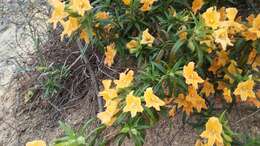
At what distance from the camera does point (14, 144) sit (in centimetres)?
334

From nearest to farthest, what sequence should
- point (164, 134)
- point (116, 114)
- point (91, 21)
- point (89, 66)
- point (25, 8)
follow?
point (116, 114)
point (91, 21)
point (164, 134)
point (89, 66)
point (25, 8)

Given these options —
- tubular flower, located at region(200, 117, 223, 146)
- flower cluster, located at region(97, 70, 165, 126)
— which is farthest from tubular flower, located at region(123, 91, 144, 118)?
tubular flower, located at region(200, 117, 223, 146)

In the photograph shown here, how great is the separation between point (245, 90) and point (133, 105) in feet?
1.89

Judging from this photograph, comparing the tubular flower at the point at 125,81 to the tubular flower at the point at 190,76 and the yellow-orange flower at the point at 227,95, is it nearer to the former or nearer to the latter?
the tubular flower at the point at 190,76

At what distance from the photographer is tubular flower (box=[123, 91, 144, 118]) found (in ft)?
7.11

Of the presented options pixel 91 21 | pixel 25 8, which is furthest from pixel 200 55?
pixel 25 8

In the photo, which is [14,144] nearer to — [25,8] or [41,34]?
[41,34]

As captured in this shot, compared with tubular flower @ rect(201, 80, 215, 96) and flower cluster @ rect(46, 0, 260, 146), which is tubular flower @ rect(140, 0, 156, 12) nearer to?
flower cluster @ rect(46, 0, 260, 146)

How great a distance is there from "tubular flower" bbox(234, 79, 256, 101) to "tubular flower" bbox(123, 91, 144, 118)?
1.66 feet

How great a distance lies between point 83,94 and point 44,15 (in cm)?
92

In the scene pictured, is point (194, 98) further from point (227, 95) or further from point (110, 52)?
point (110, 52)

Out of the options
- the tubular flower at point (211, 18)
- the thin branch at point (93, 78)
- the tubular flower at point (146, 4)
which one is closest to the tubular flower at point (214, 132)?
the tubular flower at point (211, 18)

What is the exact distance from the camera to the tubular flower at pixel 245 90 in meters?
2.36

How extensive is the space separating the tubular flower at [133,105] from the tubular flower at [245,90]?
0.51m
